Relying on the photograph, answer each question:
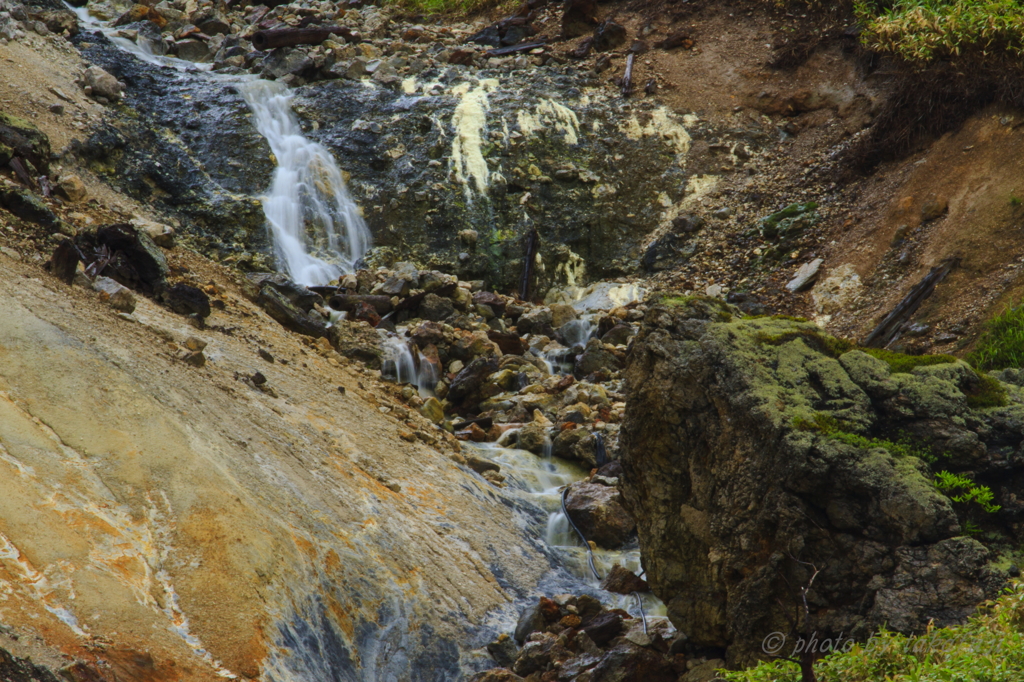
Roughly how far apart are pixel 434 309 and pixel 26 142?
Answer: 5146 mm

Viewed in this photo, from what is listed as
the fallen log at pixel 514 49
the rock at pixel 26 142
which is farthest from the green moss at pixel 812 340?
the fallen log at pixel 514 49

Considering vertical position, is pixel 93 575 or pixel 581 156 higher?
pixel 581 156

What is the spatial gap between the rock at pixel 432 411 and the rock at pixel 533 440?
0.91m

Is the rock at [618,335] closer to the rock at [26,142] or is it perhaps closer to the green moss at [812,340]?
the green moss at [812,340]

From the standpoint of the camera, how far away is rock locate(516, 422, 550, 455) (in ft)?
26.7

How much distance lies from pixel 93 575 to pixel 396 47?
45.2 ft

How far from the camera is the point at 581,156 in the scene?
13977 millimetres

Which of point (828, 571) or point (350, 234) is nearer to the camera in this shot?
point (828, 571)

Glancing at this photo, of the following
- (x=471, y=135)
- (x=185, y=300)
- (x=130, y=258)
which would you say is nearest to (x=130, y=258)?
(x=130, y=258)

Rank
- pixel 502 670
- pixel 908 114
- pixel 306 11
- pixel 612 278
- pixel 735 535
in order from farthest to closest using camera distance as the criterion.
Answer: pixel 306 11
pixel 612 278
pixel 908 114
pixel 502 670
pixel 735 535

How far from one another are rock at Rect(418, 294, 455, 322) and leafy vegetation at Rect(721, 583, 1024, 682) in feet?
24.7

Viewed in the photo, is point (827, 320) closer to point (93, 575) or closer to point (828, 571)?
point (828, 571)

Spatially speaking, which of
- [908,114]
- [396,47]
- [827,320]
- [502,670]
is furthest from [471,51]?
[502,670]

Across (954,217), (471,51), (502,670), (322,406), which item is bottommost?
(502,670)
